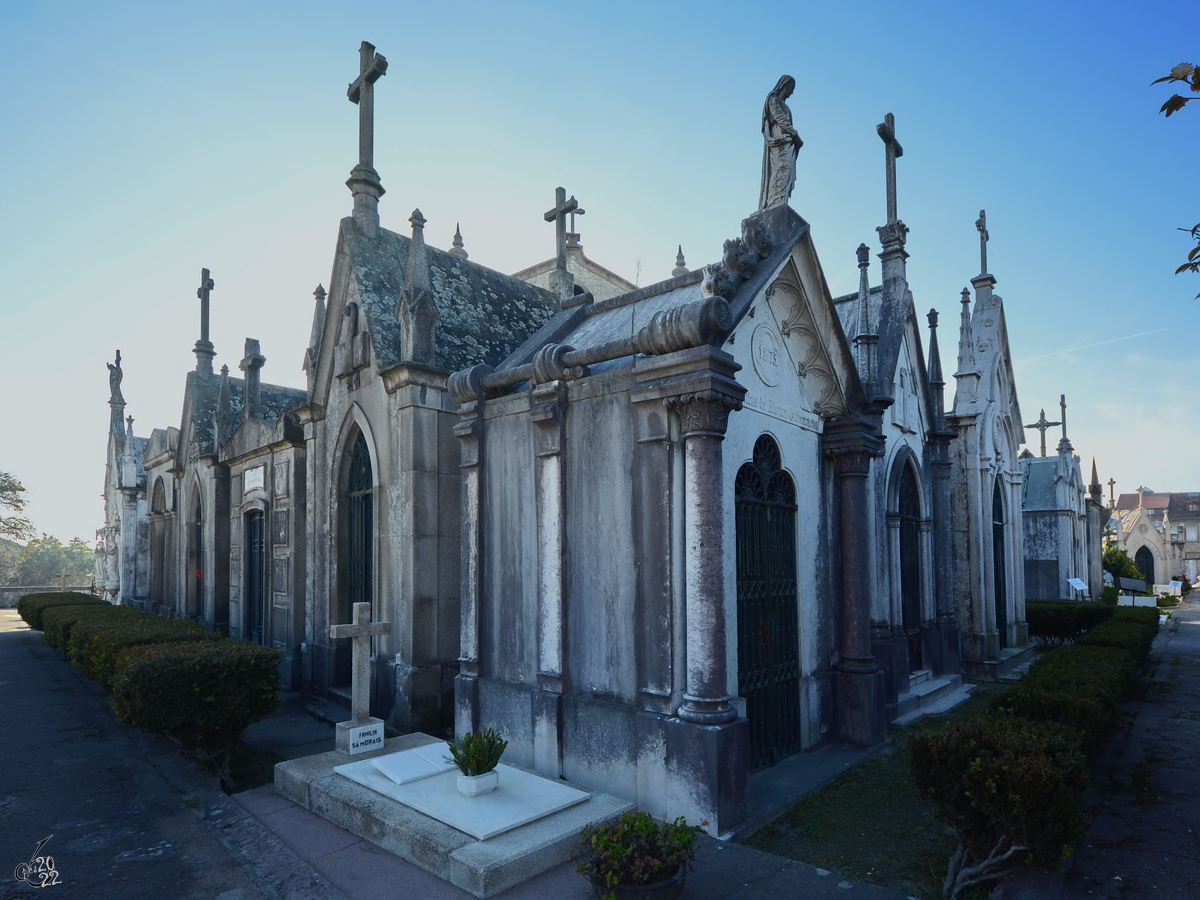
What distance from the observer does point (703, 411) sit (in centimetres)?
606

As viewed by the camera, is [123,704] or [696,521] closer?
[696,521]

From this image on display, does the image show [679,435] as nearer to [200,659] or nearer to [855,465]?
[855,465]

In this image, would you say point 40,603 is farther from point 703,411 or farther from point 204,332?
point 703,411

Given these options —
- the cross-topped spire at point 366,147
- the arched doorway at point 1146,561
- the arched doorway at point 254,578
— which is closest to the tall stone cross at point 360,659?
the cross-topped spire at point 366,147

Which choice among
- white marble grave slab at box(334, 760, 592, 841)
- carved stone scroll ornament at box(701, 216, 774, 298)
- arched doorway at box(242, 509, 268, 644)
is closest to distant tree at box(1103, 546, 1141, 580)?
carved stone scroll ornament at box(701, 216, 774, 298)

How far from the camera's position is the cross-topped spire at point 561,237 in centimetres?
1308

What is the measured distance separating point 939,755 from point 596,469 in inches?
145

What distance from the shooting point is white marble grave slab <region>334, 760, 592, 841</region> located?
538cm

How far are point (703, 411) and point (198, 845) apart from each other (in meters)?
5.63

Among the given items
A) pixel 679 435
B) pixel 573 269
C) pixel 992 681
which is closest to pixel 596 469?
pixel 679 435

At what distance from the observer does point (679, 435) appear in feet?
20.7

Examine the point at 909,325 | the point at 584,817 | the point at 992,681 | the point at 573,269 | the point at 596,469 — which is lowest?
the point at 992,681

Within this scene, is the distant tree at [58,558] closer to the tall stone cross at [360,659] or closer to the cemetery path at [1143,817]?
the tall stone cross at [360,659]

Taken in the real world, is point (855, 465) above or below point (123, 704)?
above
